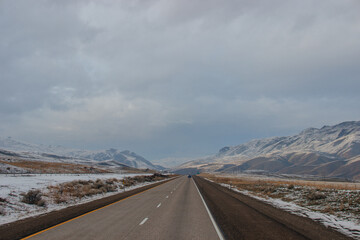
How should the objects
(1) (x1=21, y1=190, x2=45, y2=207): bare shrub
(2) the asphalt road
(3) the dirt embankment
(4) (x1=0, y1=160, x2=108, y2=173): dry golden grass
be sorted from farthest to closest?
(4) (x1=0, y1=160, x2=108, y2=173): dry golden grass → (1) (x1=21, y1=190, x2=45, y2=207): bare shrub → (3) the dirt embankment → (2) the asphalt road

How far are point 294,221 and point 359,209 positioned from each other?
475 cm

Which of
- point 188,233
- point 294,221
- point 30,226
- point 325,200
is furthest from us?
point 325,200

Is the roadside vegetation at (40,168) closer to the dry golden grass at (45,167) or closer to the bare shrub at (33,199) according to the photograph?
the dry golden grass at (45,167)

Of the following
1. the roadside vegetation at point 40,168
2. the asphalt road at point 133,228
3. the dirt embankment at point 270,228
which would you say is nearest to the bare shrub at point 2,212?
the asphalt road at point 133,228

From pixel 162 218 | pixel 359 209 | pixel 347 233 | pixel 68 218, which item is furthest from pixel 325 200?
pixel 68 218

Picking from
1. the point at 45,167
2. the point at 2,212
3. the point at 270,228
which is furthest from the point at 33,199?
the point at 45,167

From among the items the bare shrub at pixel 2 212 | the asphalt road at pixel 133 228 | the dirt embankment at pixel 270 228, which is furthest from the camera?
the bare shrub at pixel 2 212

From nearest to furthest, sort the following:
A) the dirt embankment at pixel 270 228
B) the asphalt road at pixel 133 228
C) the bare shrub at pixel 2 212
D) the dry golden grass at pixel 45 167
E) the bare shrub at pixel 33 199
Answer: the asphalt road at pixel 133 228, the dirt embankment at pixel 270 228, the bare shrub at pixel 2 212, the bare shrub at pixel 33 199, the dry golden grass at pixel 45 167

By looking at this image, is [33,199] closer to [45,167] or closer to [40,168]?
[40,168]

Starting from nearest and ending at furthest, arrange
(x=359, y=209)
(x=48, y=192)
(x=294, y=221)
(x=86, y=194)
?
(x=294, y=221) < (x=359, y=209) < (x=48, y=192) < (x=86, y=194)

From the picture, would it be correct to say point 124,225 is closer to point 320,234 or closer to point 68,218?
point 68,218

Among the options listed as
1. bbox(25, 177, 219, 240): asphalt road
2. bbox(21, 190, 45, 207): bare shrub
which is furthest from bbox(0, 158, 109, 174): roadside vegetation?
bbox(25, 177, 219, 240): asphalt road

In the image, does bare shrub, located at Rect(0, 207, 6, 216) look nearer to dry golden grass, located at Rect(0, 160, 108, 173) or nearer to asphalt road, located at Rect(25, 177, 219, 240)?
asphalt road, located at Rect(25, 177, 219, 240)

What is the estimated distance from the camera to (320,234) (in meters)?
9.21
